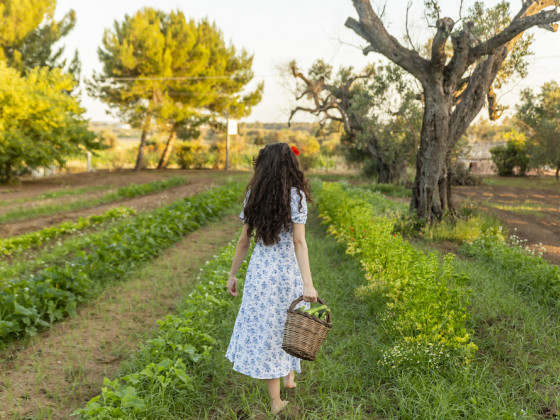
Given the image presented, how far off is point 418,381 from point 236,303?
243 cm

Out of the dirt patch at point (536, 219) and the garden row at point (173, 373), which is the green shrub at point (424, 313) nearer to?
the garden row at point (173, 373)

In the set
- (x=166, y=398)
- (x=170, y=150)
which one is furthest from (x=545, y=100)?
(x=166, y=398)

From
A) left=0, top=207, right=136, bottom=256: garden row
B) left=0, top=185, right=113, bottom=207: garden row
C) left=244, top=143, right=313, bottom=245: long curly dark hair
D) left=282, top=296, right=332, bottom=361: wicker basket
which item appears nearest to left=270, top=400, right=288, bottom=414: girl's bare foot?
left=282, top=296, right=332, bottom=361: wicker basket

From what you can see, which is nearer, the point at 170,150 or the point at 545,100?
the point at 545,100

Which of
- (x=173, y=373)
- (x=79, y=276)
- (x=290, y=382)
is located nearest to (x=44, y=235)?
(x=79, y=276)

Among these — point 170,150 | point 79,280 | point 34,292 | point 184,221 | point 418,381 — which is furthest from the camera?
point 170,150

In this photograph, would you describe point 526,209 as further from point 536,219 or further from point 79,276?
point 79,276

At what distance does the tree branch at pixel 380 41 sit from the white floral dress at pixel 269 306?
7.45 meters

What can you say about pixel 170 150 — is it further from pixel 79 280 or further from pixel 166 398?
pixel 166 398

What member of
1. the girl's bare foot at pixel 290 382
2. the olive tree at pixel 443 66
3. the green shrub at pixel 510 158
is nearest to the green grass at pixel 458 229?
the olive tree at pixel 443 66

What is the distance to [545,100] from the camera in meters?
27.1

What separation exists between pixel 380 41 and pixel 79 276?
24.5 ft

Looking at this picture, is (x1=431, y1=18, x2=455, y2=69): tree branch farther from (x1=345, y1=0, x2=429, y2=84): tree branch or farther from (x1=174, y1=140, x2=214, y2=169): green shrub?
(x1=174, y1=140, x2=214, y2=169): green shrub

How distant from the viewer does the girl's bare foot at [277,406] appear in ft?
10.4
